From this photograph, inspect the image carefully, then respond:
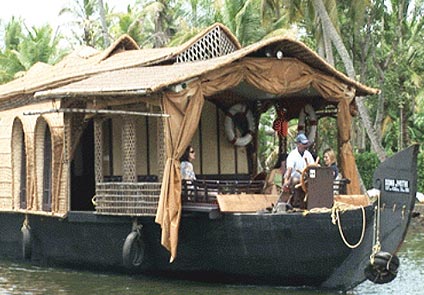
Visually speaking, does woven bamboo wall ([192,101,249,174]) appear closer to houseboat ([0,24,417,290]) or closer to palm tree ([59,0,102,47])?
houseboat ([0,24,417,290])

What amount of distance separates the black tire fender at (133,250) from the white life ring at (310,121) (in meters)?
3.09

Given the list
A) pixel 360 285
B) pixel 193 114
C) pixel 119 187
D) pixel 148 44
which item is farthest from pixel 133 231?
pixel 148 44

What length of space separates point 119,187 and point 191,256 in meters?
1.18

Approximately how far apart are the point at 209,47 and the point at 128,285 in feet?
11.9

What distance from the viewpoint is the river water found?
1203 centimetres

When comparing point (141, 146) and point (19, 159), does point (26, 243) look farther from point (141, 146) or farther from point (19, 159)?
point (141, 146)

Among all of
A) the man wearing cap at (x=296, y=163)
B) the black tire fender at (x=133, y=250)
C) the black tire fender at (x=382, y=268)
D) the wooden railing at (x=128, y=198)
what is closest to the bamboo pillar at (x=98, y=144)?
the wooden railing at (x=128, y=198)

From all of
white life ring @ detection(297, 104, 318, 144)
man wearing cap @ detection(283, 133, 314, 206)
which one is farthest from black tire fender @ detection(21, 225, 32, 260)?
man wearing cap @ detection(283, 133, 314, 206)

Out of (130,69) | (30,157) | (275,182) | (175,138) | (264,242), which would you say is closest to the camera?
(264,242)

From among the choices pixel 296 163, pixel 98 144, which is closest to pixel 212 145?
pixel 98 144

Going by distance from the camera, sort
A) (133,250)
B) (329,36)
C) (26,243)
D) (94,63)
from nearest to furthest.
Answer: (133,250)
(26,243)
(94,63)
(329,36)

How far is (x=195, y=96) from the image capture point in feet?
39.3

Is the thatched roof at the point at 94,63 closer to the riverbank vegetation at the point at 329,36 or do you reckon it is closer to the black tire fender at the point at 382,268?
the black tire fender at the point at 382,268

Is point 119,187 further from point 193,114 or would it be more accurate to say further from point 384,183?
point 384,183
